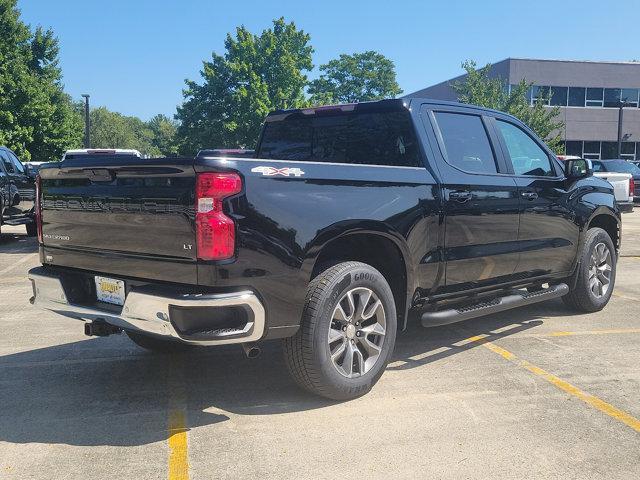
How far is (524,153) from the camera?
18.5 ft

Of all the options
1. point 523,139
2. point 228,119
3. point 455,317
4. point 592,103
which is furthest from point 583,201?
point 592,103

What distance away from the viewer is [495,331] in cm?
582

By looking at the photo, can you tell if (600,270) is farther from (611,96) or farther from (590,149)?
(611,96)

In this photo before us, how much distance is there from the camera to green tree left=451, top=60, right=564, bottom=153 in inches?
1259

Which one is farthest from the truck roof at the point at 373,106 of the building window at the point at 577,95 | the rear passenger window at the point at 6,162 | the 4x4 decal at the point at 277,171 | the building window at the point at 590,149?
Result: the building window at the point at 590,149

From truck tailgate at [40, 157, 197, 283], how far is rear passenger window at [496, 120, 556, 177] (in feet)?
10.4

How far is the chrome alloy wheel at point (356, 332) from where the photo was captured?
12.9 feet

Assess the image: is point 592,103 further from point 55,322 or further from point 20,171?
point 55,322

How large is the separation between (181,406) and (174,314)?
35.2 inches

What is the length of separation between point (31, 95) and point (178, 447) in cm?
2924

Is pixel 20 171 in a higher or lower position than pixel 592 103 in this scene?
lower

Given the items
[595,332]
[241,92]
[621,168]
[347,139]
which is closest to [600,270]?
[595,332]

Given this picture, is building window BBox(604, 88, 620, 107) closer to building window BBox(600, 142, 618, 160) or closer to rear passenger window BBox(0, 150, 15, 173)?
building window BBox(600, 142, 618, 160)

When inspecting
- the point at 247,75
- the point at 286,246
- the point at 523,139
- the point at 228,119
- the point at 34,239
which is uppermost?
the point at 247,75
